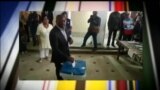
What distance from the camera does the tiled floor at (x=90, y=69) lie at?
5.79 ft

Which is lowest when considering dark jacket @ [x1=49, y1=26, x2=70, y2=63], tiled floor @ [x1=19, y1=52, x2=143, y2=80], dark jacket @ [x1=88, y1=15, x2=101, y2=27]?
tiled floor @ [x1=19, y1=52, x2=143, y2=80]

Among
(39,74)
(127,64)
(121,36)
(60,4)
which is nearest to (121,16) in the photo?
(121,36)

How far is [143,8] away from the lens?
177 cm

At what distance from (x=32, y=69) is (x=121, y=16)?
0.80 metres

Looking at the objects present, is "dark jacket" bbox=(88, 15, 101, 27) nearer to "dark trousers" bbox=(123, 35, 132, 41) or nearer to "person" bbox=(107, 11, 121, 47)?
"person" bbox=(107, 11, 121, 47)

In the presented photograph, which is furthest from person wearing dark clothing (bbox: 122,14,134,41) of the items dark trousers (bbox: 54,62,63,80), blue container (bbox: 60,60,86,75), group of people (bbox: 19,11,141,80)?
dark trousers (bbox: 54,62,63,80)

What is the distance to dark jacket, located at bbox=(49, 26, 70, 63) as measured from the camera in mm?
1761

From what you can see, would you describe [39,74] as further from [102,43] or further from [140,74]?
[140,74]

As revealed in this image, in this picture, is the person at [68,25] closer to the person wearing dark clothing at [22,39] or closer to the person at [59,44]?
the person at [59,44]

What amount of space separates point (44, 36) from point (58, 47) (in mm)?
137

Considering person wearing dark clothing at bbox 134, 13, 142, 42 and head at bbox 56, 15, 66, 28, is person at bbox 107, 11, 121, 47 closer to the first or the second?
person wearing dark clothing at bbox 134, 13, 142, 42

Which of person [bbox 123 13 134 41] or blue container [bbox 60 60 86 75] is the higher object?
person [bbox 123 13 134 41]

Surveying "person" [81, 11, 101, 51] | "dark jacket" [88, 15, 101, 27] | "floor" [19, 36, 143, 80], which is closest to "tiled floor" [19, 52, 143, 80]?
"floor" [19, 36, 143, 80]

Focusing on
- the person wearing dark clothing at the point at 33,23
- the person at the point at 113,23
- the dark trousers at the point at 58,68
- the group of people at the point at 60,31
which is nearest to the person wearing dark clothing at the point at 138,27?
the group of people at the point at 60,31
